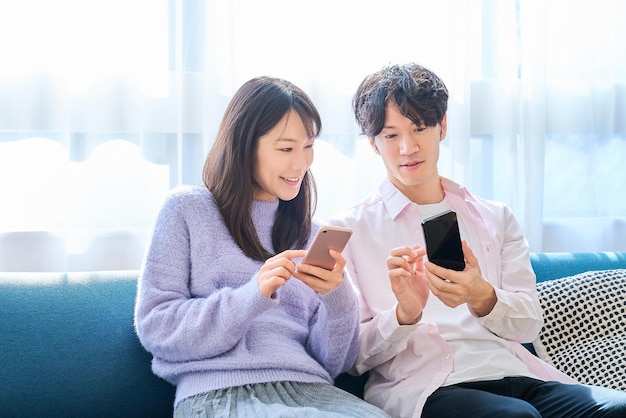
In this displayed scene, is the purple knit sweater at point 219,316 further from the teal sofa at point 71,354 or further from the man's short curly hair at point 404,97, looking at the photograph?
the man's short curly hair at point 404,97

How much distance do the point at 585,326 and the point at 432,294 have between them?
491mm

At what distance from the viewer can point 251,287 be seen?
1.55 m

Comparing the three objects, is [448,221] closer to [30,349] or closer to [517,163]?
[30,349]

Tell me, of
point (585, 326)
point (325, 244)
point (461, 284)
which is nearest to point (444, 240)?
point (461, 284)

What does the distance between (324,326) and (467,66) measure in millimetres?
1235

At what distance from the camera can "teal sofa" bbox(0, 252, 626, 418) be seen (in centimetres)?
174

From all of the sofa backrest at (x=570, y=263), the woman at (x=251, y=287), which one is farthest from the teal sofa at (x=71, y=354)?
the sofa backrest at (x=570, y=263)

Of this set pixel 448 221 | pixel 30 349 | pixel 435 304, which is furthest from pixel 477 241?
pixel 30 349

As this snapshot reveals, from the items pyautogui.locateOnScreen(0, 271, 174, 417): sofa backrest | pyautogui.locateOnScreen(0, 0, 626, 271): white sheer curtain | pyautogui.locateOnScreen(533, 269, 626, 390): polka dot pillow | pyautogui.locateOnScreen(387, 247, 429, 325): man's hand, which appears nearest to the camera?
pyautogui.locateOnScreen(387, 247, 429, 325): man's hand

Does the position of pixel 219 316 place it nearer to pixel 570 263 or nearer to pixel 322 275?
pixel 322 275

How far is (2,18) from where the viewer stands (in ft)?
7.29

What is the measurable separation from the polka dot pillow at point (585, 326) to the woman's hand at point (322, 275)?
0.74 m

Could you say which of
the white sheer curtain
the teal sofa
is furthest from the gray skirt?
the white sheer curtain

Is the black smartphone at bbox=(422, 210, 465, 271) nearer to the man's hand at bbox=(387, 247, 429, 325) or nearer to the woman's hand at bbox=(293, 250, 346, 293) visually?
the man's hand at bbox=(387, 247, 429, 325)
